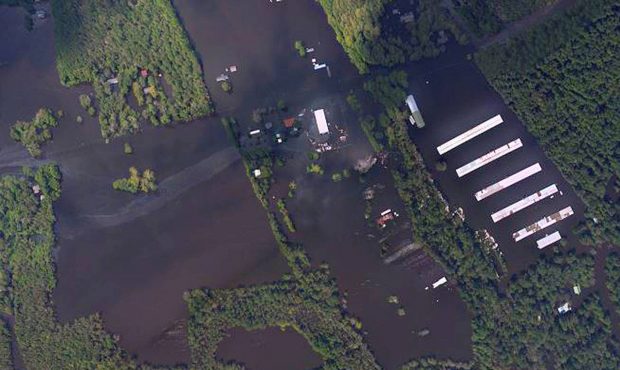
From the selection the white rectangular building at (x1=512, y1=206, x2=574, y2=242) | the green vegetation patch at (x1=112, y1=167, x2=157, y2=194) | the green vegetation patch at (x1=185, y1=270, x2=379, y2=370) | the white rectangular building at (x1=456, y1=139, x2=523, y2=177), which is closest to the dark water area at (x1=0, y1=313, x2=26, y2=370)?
the green vegetation patch at (x1=112, y1=167, x2=157, y2=194)

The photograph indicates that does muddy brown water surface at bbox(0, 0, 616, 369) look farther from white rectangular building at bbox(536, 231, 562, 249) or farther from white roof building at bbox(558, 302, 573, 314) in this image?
white roof building at bbox(558, 302, 573, 314)

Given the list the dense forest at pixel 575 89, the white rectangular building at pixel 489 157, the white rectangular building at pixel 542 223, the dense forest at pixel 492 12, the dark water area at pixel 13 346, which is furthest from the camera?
the dense forest at pixel 492 12

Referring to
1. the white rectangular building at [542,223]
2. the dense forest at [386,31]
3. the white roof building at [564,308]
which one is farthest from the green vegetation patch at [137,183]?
the white roof building at [564,308]

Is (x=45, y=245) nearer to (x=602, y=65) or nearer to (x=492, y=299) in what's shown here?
(x=492, y=299)

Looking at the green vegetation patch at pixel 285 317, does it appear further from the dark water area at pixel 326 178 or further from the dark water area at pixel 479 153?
the dark water area at pixel 479 153

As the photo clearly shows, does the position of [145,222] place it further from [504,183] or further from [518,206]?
Answer: [518,206]

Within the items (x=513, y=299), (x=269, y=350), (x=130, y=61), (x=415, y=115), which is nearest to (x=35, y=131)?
(x=130, y=61)
